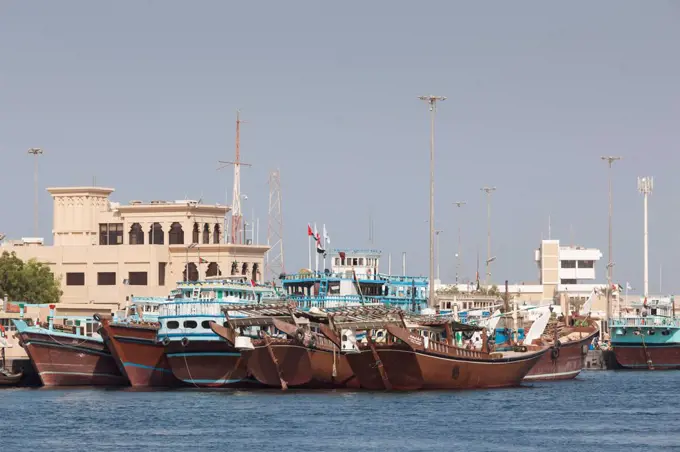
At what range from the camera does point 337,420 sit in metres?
79.1

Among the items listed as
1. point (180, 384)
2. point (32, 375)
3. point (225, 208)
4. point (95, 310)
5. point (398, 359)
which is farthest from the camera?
point (225, 208)

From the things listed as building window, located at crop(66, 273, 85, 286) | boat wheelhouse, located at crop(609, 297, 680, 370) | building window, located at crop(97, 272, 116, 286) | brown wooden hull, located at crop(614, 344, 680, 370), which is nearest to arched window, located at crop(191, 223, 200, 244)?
building window, located at crop(97, 272, 116, 286)

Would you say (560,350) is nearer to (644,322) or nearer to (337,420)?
(644,322)

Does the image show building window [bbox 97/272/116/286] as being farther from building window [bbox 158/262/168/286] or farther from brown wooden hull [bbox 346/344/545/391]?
brown wooden hull [bbox 346/344/545/391]

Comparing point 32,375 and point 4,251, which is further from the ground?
point 4,251

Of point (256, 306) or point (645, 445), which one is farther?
point (256, 306)

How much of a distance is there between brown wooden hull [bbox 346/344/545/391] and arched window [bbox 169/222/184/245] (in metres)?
51.6

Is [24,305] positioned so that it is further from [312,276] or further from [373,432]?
[373,432]

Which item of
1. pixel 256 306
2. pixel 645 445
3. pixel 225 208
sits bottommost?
pixel 645 445

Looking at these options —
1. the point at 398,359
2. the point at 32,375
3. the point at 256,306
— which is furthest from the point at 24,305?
the point at 398,359

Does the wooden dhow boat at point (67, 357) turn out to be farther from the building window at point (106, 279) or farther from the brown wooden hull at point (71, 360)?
the building window at point (106, 279)

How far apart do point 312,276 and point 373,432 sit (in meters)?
38.6

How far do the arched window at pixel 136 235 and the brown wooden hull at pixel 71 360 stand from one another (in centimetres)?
3941

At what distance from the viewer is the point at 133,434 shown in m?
74.6
